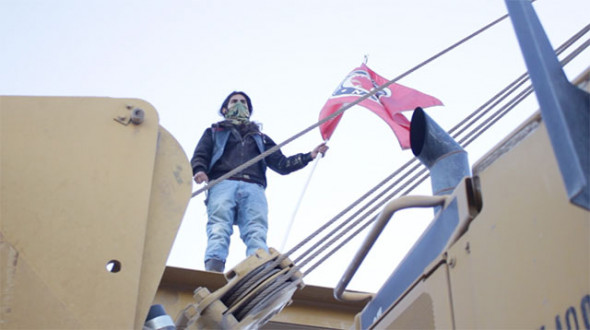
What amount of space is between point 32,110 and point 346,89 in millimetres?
Answer: 5646

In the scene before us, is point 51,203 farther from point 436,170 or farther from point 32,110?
point 436,170

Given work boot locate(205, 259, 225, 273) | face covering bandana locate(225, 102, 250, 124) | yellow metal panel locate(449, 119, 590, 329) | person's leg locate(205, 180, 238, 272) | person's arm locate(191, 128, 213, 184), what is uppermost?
face covering bandana locate(225, 102, 250, 124)

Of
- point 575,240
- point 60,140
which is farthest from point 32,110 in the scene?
point 575,240

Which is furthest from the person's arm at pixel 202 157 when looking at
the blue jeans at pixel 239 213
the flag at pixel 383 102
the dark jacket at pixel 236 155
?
the flag at pixel 383 102

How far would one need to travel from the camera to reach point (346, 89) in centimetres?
820

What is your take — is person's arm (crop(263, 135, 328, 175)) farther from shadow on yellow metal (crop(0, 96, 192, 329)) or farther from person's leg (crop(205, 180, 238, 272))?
shadow on yellow metal (crop(0, 96, 192, 329))

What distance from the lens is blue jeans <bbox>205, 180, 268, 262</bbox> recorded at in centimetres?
677

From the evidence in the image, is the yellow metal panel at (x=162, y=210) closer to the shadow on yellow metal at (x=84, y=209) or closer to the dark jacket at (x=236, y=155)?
the shadow on yellow metal at (x=84, y=209)

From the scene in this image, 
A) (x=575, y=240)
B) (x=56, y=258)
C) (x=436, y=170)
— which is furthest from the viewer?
(x=436, y=170)

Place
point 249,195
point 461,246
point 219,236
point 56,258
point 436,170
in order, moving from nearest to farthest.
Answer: point 461,246 → point 56,258 → point 436,170 → point 219,236 → point 249,195

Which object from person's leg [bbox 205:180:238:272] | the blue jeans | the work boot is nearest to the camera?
the work boot

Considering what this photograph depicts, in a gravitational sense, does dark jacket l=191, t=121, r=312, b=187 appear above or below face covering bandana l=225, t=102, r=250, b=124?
below

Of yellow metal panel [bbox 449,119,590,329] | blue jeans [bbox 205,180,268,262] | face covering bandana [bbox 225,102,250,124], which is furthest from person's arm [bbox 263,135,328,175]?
yellow metal panel [bbox 449,119,590,329]

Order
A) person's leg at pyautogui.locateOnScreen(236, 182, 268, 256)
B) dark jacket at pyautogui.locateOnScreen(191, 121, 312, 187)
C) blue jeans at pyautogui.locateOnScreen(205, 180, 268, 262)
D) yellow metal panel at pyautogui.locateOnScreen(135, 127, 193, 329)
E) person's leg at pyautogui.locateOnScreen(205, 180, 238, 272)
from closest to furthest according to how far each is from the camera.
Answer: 1. yellow metal panel at pyautogui.locateOnScreen(135, 127, 193, 329)
2. person's leg at pyautogui.locateOnScreen(205, 180, 238, 272)
3. blue jeans at pyautogui.locateOnScreen(205, 180, 268, 262)
4. person's leg at pyautogui.locateOnScreen(236, 182, 268, 256)
5. dark jacket at pyautogui.locateOnScreen(191, 121, 312, 187)
